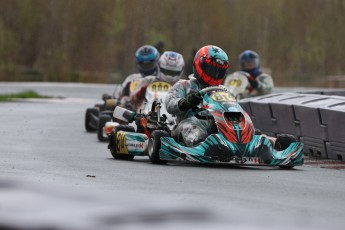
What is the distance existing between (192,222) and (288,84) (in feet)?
222

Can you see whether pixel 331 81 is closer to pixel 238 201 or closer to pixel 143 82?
pixel 143 82

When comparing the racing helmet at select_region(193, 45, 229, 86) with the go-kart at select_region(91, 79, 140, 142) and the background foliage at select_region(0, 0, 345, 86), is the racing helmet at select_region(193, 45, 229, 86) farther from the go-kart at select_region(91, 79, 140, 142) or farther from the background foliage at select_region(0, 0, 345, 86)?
the background foliage at select_region(0, 0, 345, 86)

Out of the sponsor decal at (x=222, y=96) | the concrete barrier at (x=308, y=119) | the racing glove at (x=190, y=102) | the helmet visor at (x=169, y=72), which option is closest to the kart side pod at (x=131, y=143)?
the racing glove at (x=190, y=102)

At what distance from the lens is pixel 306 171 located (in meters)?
12.5

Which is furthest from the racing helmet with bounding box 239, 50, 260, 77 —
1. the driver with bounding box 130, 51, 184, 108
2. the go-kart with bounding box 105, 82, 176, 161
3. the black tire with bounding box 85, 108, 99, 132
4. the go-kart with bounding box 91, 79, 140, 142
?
the go-kart with bounding box 105, 82, 176, 161

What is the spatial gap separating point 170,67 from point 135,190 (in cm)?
771

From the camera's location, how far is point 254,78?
2428 centimetres

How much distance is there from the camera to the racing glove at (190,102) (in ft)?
41.1

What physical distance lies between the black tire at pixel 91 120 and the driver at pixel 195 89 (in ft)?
29.3

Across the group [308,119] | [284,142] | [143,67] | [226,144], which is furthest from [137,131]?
[143,67]

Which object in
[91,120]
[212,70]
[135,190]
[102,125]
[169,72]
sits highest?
[212,70]

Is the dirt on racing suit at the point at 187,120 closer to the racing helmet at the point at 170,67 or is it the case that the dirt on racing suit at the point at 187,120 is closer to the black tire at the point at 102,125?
the racing helmet at the point at 170,67

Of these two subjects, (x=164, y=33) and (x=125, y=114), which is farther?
(x=164, y=33)

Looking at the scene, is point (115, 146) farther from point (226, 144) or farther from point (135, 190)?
point (135, 190)
